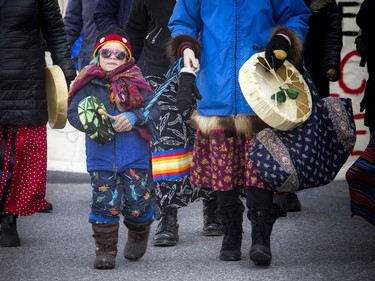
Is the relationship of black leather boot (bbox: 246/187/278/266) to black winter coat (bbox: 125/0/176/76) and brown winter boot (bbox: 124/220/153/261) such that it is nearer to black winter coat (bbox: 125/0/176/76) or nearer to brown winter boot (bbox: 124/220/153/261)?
brown winter boot (bbox: 124/220/153/261)

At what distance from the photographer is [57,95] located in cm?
720

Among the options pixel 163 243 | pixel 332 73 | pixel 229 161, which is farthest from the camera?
pixel 332 73

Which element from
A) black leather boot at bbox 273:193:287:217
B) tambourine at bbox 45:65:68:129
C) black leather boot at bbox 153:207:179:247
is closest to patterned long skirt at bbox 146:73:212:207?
black leather boot at bbox 153:207:179:247

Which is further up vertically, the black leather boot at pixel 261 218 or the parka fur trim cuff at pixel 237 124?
the parka fur trim cuff at pixel 237 124

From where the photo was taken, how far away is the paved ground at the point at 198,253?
6.05m

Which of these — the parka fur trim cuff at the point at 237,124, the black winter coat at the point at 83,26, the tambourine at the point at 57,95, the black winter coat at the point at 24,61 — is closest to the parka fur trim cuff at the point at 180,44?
the parka fur trim cuff at the point at 237,124

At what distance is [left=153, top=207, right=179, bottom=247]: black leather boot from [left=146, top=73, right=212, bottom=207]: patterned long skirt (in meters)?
0.07

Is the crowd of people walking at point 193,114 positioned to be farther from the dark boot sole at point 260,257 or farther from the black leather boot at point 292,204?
the black leather boot at point 292,204

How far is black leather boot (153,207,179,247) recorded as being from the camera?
704 centimetres

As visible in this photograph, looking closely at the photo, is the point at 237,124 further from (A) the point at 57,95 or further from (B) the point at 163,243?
(A) the point at 57,95

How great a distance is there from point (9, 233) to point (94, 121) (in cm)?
143

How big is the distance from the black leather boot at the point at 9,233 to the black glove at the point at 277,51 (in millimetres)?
2210

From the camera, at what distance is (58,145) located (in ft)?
36.8

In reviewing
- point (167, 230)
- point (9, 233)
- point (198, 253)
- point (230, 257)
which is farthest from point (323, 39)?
point (9, 233)
